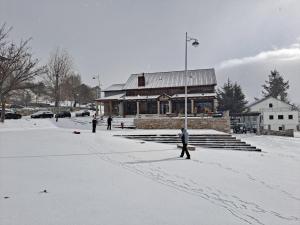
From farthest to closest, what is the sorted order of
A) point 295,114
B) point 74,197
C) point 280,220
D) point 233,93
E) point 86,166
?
point 233,93 → point 295,114 → point 86,166 → point 74,197 → point 280,220

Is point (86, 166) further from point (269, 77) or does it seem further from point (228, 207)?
point (269, 77)

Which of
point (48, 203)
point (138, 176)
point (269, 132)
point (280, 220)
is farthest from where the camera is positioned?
point (269, 132)

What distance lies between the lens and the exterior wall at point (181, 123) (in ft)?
97.2

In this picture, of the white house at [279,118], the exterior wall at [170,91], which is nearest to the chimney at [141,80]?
the exterior wall at [170,91]

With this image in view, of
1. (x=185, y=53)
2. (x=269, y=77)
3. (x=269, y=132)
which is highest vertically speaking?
(x=269, y=77)

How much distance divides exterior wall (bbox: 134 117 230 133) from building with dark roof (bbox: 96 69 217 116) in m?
8.30

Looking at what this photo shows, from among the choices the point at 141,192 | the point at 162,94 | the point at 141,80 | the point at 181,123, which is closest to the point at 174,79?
the point at 162,94

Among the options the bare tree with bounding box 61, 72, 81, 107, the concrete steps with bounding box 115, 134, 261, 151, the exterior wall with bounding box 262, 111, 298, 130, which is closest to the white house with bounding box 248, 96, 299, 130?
the exterior wall with bounding box 262, 111, 298, 130

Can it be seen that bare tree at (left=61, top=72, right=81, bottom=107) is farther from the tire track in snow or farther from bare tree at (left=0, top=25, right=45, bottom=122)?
the tire track in snow

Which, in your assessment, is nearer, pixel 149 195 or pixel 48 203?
pixel 48 203

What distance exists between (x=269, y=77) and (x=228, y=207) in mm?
90702

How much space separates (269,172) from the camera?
34.3 ft

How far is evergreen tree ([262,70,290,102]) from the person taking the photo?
83625 mm

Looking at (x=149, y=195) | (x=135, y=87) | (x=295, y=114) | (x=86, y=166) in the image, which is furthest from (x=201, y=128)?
(x=295, y=114)
